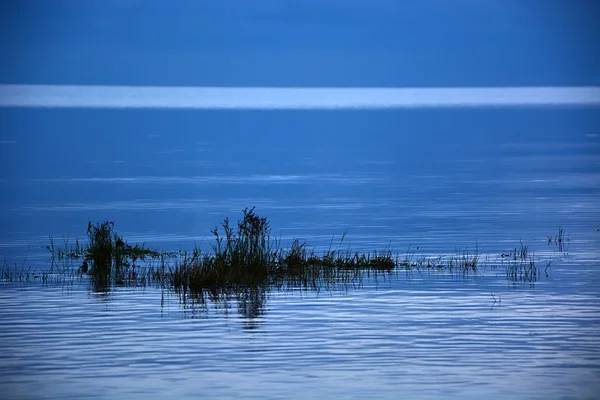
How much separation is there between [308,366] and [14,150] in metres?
59.2

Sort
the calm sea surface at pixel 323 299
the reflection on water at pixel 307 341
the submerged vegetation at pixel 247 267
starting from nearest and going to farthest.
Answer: the reflection on water at pixel 307 341 → the calm sea surface at pixel 323 299 → the submerged vegetation at pixel 247 267

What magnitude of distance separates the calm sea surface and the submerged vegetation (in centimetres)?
39

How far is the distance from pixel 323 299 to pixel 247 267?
87.4 inches

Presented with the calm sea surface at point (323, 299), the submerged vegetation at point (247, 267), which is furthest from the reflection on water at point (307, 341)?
the submerged vegetation at point (247, 267)

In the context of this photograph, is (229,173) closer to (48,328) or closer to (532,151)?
(532,151)

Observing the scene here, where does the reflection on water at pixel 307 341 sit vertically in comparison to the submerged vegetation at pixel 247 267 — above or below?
below

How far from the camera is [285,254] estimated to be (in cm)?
2406

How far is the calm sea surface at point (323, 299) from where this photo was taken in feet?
45.0

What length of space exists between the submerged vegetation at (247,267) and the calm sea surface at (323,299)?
0.39 m

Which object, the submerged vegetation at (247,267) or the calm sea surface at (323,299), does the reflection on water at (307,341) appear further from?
the submerged vegetation at (247,267)

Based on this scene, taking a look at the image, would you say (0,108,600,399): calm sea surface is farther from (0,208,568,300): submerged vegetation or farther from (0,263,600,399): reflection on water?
(0,208,568,300): submerged vegetation

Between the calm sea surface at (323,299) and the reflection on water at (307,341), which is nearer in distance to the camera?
the reflection on water at (307,341)

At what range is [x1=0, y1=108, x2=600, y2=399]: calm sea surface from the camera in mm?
13727

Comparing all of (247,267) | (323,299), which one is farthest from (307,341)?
(247,267)
